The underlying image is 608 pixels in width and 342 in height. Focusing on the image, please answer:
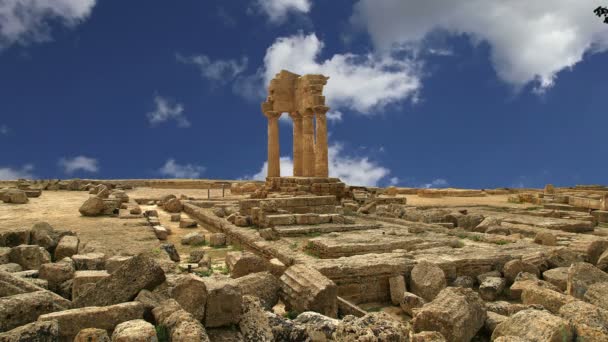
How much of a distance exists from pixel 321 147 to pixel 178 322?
1719 cm

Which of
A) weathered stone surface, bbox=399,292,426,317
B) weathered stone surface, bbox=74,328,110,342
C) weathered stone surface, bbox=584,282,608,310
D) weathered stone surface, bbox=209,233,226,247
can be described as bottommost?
weathered stone surface, bbox=399,292,426,317

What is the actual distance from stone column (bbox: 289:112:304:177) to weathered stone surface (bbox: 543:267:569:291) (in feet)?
52.2

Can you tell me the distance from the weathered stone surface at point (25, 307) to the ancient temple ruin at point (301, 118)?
16.7 m

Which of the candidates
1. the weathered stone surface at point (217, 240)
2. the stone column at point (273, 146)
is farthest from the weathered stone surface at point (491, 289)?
the stone column at point (273, 146)

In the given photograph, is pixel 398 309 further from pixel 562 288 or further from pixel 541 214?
→ pixel 541 214

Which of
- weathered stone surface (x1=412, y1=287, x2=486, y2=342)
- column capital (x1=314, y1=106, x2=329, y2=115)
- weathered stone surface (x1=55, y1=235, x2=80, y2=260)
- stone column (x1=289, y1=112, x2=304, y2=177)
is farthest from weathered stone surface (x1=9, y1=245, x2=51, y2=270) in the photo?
Result: stone column (x1=289, y1=112, x2=304, y2=177)

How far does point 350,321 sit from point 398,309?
8.34 feet

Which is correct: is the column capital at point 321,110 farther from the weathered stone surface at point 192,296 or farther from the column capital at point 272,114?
the weathered stone surface at point 192,296

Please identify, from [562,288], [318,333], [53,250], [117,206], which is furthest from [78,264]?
[117,206]

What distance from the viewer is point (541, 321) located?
13.8ft

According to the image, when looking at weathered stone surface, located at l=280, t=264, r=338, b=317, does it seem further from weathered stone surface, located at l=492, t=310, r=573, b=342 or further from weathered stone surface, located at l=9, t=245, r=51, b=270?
weathered stone surface, located at l=9, t=245, r=51, b=270

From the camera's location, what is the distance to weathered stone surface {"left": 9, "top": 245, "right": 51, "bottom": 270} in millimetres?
6070

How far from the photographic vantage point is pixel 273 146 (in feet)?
73.7

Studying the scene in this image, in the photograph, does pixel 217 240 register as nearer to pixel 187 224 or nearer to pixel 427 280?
pixel 187 224
